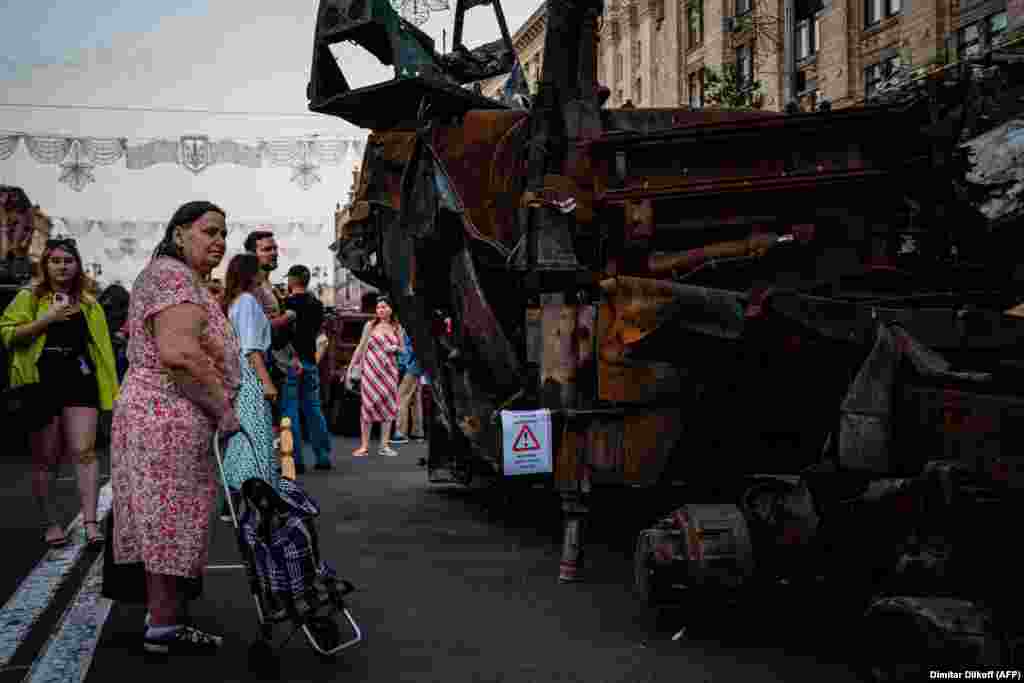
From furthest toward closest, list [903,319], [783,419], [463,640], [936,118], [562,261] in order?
[936,118] → [562,261] → [783,419] → [463,640] → [903,319]

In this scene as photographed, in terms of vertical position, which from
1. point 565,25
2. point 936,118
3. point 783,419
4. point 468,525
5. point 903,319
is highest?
point 565,25

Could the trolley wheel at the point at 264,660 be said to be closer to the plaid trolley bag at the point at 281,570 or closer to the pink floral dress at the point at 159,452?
the plaid trolley bag at the point at 281,570

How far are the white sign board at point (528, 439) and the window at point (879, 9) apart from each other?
29157mm

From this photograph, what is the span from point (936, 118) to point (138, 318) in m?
4.89

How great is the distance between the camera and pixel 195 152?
31156 millimetres

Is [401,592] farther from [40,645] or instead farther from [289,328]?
[289,328]

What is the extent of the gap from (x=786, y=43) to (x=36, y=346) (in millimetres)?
15662

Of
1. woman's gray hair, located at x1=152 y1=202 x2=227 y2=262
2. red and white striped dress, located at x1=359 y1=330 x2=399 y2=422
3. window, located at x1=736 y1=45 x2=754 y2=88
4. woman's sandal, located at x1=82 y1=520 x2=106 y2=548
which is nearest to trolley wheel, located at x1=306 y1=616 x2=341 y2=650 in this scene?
woman's gray hair, located at x1=152 y1=202 x2=227 y2=262

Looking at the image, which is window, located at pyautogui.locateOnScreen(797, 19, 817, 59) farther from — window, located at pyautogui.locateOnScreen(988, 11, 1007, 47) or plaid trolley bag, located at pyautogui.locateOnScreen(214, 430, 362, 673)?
plaid trolley bag, located at pyautogui.locateOnScreen(214, 430, 362, 673)

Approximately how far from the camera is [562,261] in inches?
279

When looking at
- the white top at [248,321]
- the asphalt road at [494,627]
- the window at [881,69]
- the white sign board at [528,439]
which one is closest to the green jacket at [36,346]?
the asphalt road at [494,627]

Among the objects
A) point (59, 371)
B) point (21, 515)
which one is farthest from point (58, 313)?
point (21, 515)

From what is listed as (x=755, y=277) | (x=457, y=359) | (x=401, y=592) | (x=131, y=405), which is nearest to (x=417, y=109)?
(x=457, y=359)

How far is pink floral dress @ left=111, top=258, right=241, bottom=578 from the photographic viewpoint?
5199 millimetres
